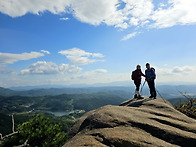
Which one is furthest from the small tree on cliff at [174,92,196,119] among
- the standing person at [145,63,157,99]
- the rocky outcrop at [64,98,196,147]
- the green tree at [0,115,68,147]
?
the green tree at [0,115,68,147]

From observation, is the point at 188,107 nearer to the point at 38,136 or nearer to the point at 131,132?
the point at 131,132

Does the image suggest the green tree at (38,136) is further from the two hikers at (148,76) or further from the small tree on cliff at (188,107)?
the small tree on cliff at (188,107)

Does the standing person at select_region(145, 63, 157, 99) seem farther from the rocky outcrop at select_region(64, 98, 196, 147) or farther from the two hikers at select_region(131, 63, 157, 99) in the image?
the rocky outcrop at select_region(64, 98, 196, 147)

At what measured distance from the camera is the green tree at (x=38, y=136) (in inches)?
563

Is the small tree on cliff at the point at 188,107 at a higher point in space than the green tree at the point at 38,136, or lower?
higher

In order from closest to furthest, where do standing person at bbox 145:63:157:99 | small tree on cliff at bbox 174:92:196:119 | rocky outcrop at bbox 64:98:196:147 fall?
rocky outcrop at bbox 64:98:196:147 → small tree on cliff at bbox 174:92:196:119 → standing person at bbox 145:63:157:99

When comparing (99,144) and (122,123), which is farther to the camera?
(122,123)

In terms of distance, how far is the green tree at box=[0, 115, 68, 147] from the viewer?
14298mm

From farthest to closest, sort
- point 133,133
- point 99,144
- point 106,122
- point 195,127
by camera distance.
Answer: point 195,127
point 106,122
point 133,133
point 99,144

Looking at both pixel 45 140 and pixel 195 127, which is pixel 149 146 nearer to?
pixel 195 127

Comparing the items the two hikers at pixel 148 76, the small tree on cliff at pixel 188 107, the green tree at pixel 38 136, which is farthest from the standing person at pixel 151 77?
the green tree at pixel 38 136

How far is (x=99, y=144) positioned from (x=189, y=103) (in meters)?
15.8

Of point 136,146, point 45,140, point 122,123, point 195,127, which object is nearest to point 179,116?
point 195,127

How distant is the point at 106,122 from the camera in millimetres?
7465
